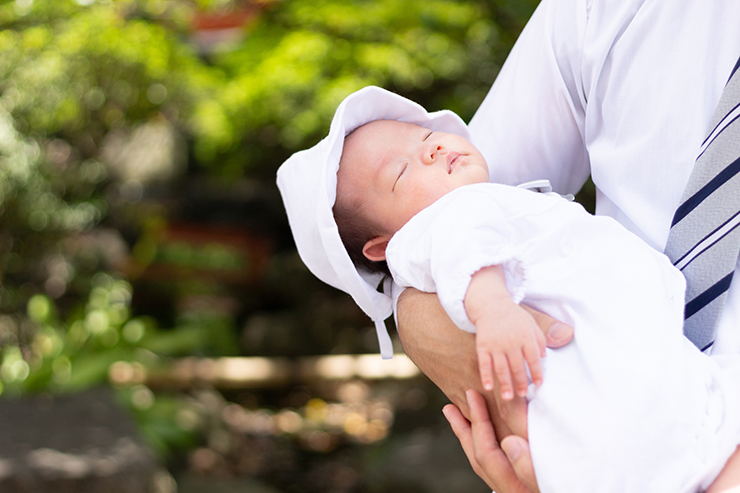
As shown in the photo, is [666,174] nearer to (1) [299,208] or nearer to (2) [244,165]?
(1) [299,208]

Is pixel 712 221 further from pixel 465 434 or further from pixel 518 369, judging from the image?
pixel 465 434

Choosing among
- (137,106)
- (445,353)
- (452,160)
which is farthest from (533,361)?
(137,106)

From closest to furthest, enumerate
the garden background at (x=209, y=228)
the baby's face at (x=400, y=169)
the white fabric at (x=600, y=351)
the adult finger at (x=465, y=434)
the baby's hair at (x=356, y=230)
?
the white fabric at (x=600, y=351)
the adult finger at (x=465, y=434)
the baby's face at (x=400, y=169)
the baby's hair at (x=356, y=230)
the garden background at (x=209, y=228)

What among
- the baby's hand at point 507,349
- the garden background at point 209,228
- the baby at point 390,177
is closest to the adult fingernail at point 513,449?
the baby's hand at point 507,349

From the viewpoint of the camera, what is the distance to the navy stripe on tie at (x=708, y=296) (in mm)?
1128

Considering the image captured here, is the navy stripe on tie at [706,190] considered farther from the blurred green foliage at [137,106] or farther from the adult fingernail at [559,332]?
the blurred green foliage at [137,106]

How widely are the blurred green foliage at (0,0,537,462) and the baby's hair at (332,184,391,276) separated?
1717 mm

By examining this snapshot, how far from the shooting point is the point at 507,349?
3.45ft

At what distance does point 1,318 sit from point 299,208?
627 cm

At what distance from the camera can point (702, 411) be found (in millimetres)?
1072

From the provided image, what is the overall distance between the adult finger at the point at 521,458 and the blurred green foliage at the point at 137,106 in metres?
2.17

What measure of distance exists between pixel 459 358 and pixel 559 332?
0.70 feet

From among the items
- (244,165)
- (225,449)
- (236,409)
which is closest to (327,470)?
(225,449)

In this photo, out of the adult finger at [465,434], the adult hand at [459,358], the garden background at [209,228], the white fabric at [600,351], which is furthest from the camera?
the garden background at [209,228]
